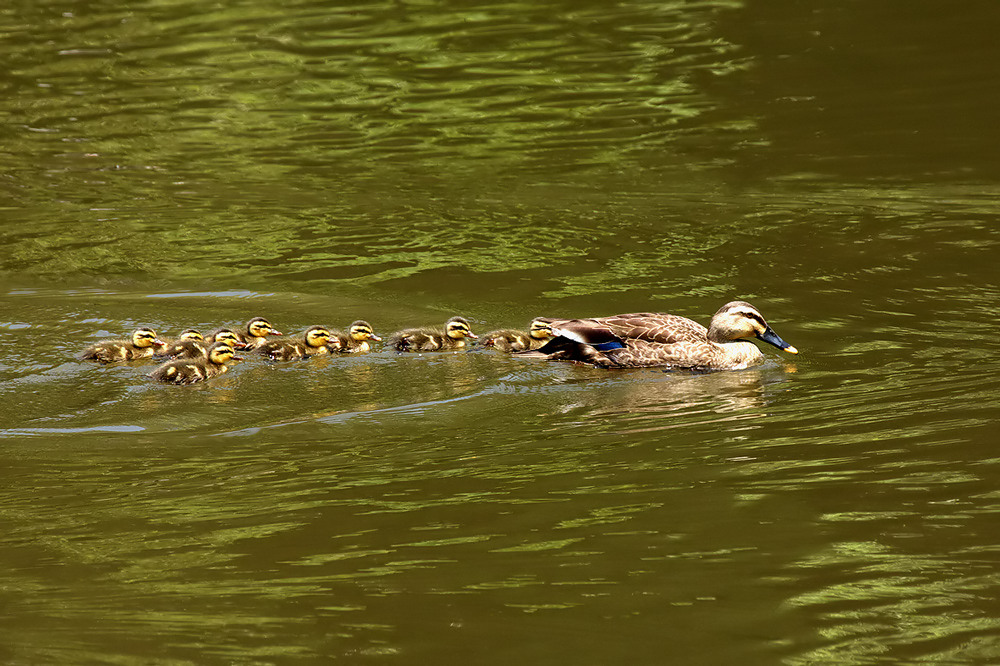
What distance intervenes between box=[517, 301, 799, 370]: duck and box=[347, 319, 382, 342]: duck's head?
36.8 inches

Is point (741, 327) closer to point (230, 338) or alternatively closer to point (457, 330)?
point (457, 330)

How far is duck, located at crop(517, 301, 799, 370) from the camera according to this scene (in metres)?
7.15

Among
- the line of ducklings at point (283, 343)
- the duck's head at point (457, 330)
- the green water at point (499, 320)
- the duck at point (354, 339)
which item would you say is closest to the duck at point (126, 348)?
the line of ducklings at point (283, 343)

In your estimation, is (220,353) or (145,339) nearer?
(220,353)

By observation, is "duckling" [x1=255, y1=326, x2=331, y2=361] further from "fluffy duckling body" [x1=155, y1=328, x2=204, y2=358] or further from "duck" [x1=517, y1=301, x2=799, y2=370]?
"duck" [x1=517, y1=301, x2=799, y2=370]

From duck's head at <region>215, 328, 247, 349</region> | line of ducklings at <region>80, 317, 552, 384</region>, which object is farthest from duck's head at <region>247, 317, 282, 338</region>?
duck's head at <region>215, 328, 247, 349</region>

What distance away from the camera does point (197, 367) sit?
6.87 meters

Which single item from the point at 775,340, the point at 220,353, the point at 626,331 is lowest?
the point at 775,340

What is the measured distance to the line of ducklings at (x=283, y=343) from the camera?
7.09 metres

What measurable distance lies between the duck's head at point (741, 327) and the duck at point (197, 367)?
8.52 feet

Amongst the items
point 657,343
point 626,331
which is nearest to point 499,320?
point 626,331

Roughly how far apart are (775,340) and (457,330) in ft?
5.61

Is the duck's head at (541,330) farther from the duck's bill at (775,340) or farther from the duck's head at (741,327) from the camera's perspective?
the duck's bill at (775,340)

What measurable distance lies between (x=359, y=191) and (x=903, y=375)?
560 cm
